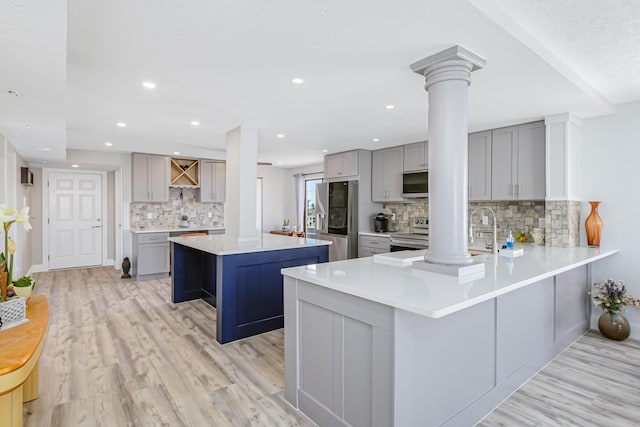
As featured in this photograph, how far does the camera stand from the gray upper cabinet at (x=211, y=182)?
674 cm

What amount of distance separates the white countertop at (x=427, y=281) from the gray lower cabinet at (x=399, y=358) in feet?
0.22

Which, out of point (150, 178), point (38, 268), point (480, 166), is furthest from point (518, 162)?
point (38, 268)

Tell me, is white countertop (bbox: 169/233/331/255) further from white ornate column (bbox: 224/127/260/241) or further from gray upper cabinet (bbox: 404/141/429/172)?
gray upper cabinet (bbox: 404/141/429/172)

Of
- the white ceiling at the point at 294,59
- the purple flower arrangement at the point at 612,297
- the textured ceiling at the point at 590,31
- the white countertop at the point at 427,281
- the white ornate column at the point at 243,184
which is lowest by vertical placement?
the purple flower arrangement at the point at 612,297

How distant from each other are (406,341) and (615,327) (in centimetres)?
299

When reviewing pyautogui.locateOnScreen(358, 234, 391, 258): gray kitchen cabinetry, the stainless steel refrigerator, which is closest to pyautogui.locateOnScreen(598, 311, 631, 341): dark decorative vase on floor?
pyautogui.locateOnScreen(358, 234, 391, 258): gray kitchen cabinetry

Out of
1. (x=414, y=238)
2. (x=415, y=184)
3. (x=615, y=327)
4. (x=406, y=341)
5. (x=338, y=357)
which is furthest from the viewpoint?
(x=415, y=184)

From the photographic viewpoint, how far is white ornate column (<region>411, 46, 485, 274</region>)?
2.14 m

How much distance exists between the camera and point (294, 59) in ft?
7.42

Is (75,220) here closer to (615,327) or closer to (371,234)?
(371,234)

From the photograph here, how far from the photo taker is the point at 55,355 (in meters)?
2.91

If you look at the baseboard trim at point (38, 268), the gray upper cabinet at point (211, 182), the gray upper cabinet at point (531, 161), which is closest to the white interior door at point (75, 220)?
the baseboard trim at point (38, 268)

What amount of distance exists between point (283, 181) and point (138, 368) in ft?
20.8

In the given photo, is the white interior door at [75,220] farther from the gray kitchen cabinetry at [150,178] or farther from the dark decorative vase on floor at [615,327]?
the dark decorative vase on floor at [615,327]
